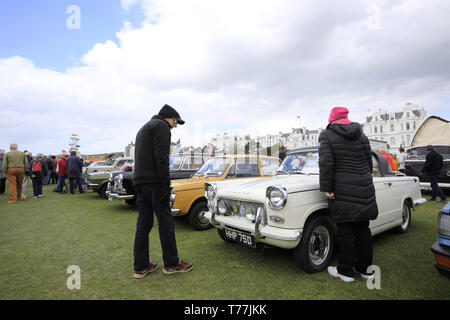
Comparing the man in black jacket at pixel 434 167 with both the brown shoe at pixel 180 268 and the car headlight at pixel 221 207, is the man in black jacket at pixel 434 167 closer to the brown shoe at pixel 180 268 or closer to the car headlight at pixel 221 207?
the car headlight at pixel 221 207

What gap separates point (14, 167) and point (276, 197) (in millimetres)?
10092

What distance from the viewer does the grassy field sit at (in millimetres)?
2611

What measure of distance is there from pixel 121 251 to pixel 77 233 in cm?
180

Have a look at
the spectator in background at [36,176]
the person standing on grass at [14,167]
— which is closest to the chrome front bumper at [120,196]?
the person standing on grass at [14,167]

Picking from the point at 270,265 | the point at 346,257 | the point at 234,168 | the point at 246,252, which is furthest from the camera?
the point at 234,168

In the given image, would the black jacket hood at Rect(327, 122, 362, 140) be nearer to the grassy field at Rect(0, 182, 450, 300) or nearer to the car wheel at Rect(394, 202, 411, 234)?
the grassy field at Rect(0, 182, 450, 300)

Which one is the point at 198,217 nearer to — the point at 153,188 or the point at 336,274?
the point at 153,188

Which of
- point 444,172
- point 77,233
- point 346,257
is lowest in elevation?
point 77,233

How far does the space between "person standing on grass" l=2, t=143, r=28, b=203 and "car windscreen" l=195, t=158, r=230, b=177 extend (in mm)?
7441

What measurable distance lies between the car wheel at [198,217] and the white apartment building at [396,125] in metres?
76.1

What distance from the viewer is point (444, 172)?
8.20 meters

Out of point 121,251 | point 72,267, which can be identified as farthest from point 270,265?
point 72,267
